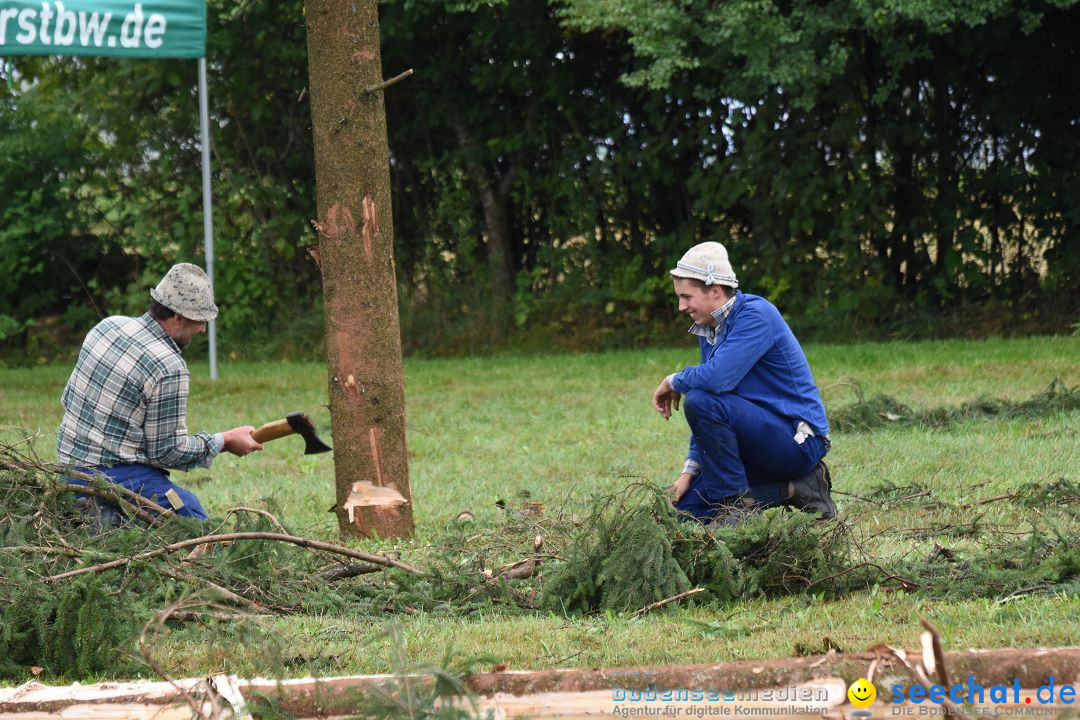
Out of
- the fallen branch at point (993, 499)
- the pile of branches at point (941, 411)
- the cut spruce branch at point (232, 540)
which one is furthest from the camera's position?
the pile of branches at point (941, 411)

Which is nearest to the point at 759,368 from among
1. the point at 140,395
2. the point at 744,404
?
the point at 744,404

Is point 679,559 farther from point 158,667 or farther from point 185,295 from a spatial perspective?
point 185,295

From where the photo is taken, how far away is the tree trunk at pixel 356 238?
6.26 meters

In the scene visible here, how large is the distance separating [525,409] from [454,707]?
7.92 metres

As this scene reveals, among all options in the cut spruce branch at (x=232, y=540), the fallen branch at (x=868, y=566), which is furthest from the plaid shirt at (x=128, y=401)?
the fallen branch at (x=868, y=566)

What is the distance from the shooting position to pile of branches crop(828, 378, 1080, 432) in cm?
939

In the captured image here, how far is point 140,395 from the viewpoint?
6121 millimetres

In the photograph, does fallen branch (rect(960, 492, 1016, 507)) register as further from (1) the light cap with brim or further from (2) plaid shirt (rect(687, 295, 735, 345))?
(1) the light cap with brim

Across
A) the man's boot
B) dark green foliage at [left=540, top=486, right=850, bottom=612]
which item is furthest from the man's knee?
dark green foliage at [left=540, top=486, right=850, bottom=612]

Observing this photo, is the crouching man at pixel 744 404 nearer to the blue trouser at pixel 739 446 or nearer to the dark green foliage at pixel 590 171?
the blue trouser at pixel 739 446

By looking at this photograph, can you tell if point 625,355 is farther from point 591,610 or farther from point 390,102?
point 591,610

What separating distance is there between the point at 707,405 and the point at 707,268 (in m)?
0.63

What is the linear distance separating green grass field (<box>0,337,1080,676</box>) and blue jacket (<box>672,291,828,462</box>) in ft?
2.11

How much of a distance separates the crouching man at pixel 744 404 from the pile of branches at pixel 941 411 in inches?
128
